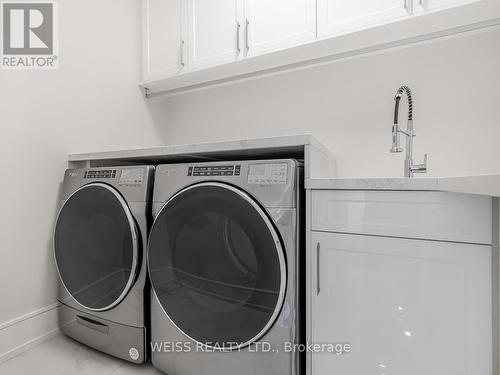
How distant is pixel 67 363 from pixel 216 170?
116 centimetres

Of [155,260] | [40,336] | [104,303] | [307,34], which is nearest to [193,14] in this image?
[307,34]

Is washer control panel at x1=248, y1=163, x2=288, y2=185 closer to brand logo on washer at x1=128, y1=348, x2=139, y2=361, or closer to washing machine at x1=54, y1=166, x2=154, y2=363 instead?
washing machine at x1=54, y1=166, x2=154, y2=363

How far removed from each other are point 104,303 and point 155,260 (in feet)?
1.31

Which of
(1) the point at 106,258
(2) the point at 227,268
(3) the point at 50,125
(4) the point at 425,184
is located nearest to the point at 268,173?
(2) the point at 227,268

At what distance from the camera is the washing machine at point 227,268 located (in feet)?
3.22

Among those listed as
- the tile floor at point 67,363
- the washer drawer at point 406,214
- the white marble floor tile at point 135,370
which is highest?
the washer drawer at point 406,214

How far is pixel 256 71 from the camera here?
6.11 feet

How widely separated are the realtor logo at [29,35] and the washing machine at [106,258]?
0.61 meters

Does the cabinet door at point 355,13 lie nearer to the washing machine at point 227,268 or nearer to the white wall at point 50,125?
the washing machine at point 227,268

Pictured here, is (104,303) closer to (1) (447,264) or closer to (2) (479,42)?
(1) (447,264)

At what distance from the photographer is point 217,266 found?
42.8 inches

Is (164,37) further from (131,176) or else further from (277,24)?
(131,176)

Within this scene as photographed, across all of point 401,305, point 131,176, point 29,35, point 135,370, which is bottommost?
point 135,370

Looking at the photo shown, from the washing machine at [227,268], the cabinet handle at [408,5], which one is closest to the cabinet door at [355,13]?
the cabinet handle at [408,5]
